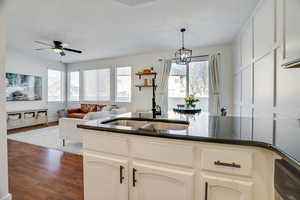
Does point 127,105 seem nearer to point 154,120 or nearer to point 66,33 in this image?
point 66,33

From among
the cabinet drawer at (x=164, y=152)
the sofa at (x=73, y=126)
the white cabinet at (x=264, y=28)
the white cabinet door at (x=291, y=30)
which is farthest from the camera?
the sofa at (x=73, y=126)

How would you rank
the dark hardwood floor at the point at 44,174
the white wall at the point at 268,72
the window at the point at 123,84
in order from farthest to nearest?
the window at the point at 123,84 < the dark hardwood floor at the point at 44,174 < the white wall at the point at 268,72

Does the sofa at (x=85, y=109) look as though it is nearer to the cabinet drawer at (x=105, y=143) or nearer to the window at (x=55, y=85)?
the window at (x=55, y=85)

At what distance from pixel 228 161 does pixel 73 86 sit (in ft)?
25.2

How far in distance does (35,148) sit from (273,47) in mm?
4871

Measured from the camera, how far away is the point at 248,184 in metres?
0.89

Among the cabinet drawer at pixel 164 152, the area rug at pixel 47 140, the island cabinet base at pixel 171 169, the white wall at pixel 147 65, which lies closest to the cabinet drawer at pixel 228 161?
the island cabinet base at pixel 171 169

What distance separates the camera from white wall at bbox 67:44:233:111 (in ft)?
15.4

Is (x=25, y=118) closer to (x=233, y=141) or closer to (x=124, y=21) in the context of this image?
(x=124, y=21)

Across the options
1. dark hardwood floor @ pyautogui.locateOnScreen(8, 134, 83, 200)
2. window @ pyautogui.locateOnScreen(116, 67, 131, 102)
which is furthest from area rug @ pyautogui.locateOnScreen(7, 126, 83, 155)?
window @ pyautogui.locateOnScreen(116, 67, 131, 102)

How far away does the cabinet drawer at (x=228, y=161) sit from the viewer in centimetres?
90

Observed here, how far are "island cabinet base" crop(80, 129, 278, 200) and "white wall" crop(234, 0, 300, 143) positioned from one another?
229 mm

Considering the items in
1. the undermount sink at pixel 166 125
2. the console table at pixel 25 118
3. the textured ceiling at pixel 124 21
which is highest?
the textured ceiling at pixel 124 21

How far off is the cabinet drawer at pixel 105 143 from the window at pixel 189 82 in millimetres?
4334
